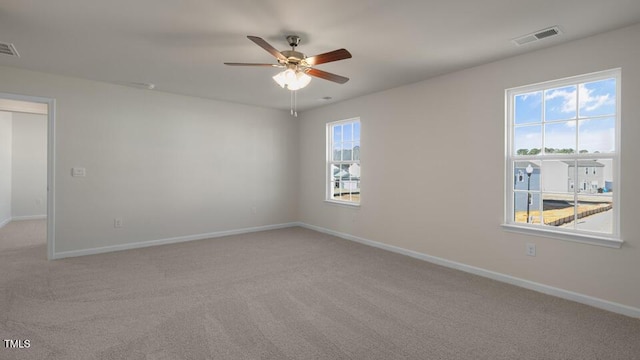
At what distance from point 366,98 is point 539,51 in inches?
97.0

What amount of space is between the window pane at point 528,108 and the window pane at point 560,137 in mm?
160

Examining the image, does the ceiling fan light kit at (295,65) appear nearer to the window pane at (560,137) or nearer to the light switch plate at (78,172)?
the window pane at (560,137)

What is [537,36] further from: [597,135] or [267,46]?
[267,46]

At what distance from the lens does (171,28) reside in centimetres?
273

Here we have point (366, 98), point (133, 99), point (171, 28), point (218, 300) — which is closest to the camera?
point (171, 28)

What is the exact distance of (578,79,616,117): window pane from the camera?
9.34 feet

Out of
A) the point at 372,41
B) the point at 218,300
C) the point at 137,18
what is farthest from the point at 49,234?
the point at 372,41

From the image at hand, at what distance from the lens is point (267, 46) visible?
2.35 metres

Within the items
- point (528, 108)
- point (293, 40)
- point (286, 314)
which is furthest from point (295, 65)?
point (528, 108)

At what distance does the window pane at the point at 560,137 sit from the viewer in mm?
3066

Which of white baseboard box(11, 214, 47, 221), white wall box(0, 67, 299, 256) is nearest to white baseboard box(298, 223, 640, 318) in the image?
white wall box(0, 67, 299, 256)

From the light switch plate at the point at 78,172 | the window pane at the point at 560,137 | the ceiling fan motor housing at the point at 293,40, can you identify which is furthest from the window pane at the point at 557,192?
the light switch plate at the point at 78,172

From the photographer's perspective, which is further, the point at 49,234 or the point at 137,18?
the point at 49,234

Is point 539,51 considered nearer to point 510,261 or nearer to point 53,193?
point 510,261
